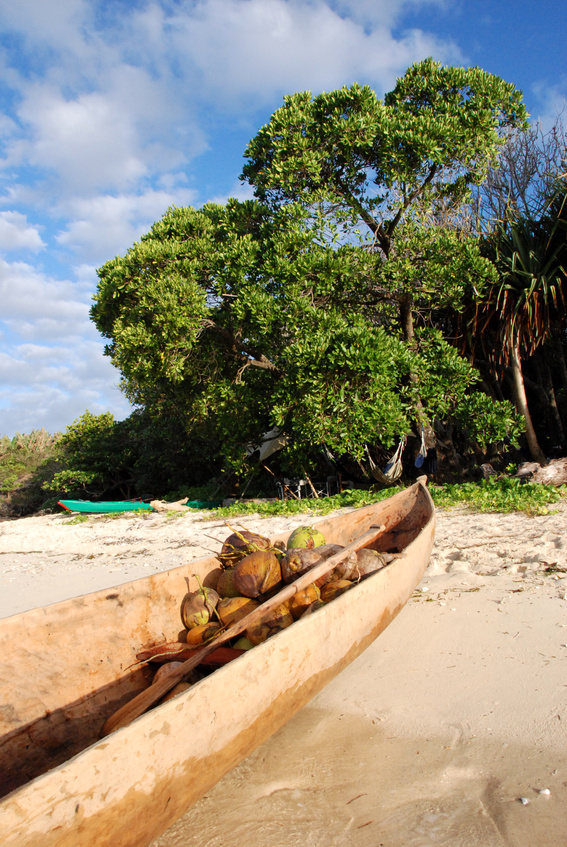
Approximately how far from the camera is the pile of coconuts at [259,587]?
2.79 m

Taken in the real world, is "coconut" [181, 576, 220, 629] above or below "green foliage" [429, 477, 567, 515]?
above

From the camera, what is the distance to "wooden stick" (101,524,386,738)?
2.17m

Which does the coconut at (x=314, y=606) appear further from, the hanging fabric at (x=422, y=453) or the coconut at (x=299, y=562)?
the hanging fabric at (x=422, y=453)

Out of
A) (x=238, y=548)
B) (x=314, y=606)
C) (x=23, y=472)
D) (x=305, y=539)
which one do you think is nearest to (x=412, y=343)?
(x=305, y=539)

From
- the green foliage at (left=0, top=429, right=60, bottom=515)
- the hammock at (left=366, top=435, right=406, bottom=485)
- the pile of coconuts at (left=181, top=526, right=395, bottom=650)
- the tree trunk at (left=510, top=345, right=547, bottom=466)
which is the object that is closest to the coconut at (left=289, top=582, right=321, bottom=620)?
the pile of coconuts at (left=181, top=526, right=395, bottom=650)

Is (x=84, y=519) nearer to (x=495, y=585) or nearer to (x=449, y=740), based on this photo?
(x=495, y=585)

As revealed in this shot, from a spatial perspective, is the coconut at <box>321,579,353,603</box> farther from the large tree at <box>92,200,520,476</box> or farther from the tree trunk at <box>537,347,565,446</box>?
the tree trunk at <box>537,347,565,446</box>

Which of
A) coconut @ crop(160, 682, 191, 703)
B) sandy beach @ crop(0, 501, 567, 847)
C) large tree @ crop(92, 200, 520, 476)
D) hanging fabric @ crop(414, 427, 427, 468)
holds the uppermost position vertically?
large tree @ crop(92, 200, 520, 476)

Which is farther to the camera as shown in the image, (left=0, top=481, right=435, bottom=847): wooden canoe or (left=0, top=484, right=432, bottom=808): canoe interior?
(left=0, top=484, right=432, bottom=808): canoe interior

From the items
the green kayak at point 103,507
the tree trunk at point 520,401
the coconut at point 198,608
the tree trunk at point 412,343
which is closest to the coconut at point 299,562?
the coconut at point 198,608

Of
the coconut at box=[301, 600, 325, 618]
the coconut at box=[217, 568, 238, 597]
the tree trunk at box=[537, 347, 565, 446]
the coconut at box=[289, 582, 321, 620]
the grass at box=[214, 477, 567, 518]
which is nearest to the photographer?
the coconut at box=[301, 600, 325, 618]

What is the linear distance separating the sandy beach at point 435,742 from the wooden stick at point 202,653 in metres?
0.44

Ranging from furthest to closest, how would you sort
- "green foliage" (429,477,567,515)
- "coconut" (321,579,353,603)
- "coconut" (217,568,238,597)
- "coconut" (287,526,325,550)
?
"green foliage" (429,477,567,515), "coconut" (287,526,325,550), "coconut" (217,568,238,597), "coconut" (321,579,353,603)

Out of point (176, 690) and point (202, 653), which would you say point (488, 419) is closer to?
point (202, 653)
